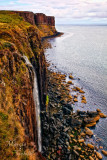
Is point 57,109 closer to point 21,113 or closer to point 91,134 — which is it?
point 91,134

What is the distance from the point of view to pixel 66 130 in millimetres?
25656

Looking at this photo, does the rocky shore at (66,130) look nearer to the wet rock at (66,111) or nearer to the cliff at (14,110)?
the wet rock at (66,111)

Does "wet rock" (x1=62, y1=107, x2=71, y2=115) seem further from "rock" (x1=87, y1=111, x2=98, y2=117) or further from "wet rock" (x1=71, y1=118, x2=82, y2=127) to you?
"rock" (x1=87, y1=111, x2=98, y2=117)

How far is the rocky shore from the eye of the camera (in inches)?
846

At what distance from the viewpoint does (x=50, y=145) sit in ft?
72.0

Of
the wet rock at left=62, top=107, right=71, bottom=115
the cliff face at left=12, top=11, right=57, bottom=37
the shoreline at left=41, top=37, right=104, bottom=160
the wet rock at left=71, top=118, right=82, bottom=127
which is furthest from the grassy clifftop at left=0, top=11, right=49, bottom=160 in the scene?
the cliff face at left=12, top=11, right=57, bottom=37

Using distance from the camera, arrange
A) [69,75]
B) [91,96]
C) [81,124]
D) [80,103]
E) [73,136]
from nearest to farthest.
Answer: [73,136], [81,124], [80,103], [91,96], [69,75]

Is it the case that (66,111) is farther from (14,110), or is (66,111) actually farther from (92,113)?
(14,110)

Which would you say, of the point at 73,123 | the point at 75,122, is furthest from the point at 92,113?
the point at 73,123

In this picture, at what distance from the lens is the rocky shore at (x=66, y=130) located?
21.5m

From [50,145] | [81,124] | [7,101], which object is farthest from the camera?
[81,124]

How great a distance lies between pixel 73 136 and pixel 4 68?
19406 millimetres

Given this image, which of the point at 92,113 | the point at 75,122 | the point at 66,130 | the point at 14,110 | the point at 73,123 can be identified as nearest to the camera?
the point at 14,110

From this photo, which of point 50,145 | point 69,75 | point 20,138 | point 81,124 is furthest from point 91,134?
point 69,75
